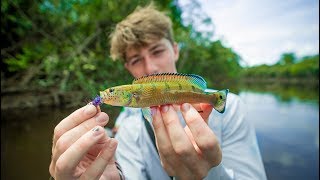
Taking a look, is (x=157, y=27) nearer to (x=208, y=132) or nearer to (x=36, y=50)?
(x=208, y=132)

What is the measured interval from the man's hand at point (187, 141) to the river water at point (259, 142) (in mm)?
6294

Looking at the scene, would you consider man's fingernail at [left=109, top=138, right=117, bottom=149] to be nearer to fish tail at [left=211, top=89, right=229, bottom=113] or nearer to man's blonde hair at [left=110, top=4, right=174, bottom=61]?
fish tail at [left=211, top=89, right=229, bottom=113]

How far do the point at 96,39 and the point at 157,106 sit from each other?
1139cm

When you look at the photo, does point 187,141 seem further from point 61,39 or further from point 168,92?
point 61,39

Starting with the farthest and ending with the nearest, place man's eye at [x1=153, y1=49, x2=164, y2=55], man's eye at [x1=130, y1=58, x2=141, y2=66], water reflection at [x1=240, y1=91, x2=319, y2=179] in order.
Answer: water reflection at [x1=240, y1=91, x2=319, y2=179] → man's eye at [x1=130, y1=58, x2=141, y2=66] → man's eye at [x1=153, y1=49, x2=164, y2=55]

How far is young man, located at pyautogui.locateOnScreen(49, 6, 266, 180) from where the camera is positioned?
1.67 m

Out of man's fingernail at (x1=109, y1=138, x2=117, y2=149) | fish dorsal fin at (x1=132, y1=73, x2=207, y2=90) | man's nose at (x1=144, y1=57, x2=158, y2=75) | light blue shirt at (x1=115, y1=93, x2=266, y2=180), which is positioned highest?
man's nose at (x1=144, y1=57, x2=158, y2=75)

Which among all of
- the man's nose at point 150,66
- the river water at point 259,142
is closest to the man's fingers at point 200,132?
the man's nose at point 150,66

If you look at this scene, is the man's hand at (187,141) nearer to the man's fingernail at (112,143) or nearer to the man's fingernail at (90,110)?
the man's fingernail at (112,143)

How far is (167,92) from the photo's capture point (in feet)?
5.81

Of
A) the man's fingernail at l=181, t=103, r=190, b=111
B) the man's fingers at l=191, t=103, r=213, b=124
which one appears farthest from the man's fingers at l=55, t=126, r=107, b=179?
the man's fingers at l=191, t=103, r=213, b=124

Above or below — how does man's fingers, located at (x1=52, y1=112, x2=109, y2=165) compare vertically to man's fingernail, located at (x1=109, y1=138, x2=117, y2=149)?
above

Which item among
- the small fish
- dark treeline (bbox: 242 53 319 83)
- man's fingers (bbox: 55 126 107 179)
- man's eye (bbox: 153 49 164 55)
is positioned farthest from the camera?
dark treeline (bbox: 242 53 319 83)

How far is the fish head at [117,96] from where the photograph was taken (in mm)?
1621
